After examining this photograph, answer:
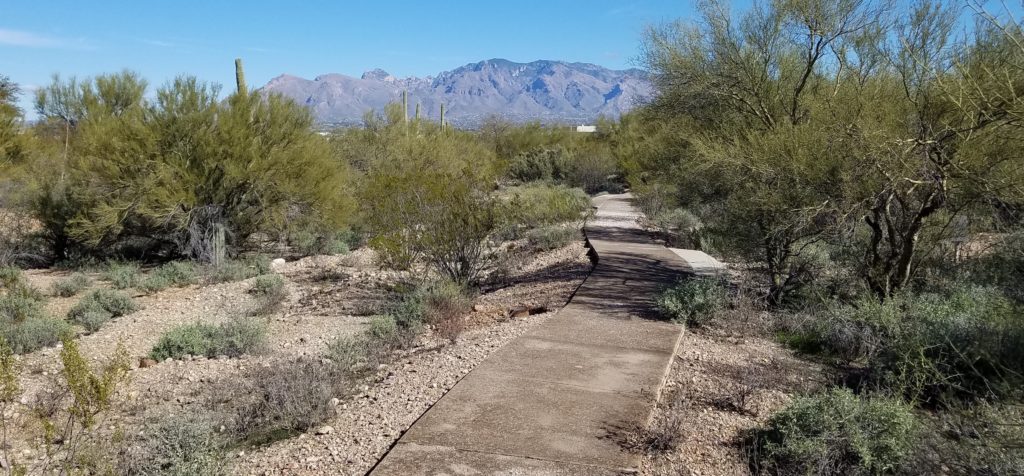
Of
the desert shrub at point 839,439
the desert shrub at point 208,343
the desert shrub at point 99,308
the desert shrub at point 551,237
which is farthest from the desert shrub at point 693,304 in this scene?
the desert shrub at point 99,308

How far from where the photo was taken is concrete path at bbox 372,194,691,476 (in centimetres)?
467

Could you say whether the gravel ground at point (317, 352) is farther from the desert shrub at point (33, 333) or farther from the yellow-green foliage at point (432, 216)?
the yellow-green foliage at point (432, 216)

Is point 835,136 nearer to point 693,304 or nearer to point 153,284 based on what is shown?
point 693,304

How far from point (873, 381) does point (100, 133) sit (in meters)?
15.9

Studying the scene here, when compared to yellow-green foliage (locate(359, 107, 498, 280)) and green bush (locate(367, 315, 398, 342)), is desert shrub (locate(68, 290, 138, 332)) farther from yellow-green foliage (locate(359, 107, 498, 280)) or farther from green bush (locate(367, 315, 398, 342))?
green bush (locate(367, 315, 398, 342))

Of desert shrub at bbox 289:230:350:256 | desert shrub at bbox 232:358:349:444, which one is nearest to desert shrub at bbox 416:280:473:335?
desert shrub at bbox 232:358:349:444

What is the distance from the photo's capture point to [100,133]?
16.0 meters

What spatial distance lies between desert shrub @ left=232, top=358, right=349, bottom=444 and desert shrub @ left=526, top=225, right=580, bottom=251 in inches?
409

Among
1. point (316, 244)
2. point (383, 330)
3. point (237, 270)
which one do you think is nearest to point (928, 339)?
point (383, 330)

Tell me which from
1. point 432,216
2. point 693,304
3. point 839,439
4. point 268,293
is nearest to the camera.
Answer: point 839,439

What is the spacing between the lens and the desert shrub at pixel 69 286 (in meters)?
13.6

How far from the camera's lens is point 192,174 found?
16062mm

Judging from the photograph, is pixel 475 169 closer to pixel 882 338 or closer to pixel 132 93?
pixel 882 338

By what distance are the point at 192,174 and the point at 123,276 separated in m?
2.72
